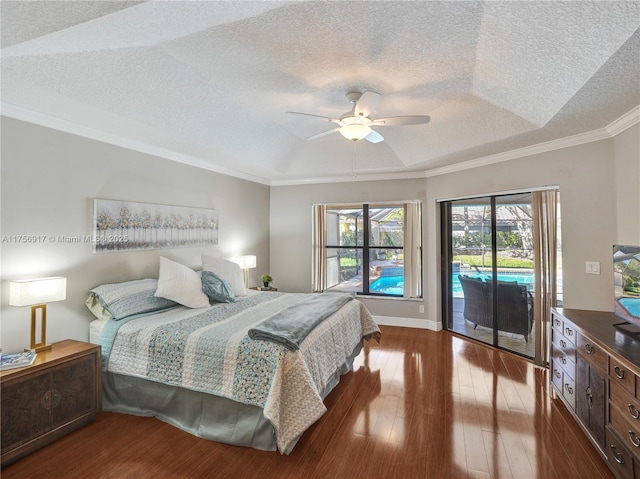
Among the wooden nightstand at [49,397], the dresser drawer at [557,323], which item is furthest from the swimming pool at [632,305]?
the wooden nightstand at [49,397]

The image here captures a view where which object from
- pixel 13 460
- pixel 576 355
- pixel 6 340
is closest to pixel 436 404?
pixel 576 355

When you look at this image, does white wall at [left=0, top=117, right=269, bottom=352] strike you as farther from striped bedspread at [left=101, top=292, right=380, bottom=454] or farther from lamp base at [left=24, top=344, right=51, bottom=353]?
striped bedspread at [left=101, top=292, right=380, bottom=454]

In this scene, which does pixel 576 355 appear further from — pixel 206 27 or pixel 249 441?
pixel 206 27

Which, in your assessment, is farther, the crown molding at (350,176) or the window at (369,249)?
the window at (369,249)

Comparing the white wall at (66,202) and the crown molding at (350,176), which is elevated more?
the crown molding at (350,176)

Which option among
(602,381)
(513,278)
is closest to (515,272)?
(513,278)

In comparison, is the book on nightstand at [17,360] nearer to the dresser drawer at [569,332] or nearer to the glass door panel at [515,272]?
the dresser drawer at [569,332]

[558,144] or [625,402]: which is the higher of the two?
[558,144]

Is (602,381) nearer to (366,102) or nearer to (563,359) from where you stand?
(563,359)

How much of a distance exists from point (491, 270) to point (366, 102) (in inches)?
117

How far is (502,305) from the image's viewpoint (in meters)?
4.16

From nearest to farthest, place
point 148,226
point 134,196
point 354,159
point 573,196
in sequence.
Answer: point 573,196 → point 134,196 → point 148,226 → point 354,159

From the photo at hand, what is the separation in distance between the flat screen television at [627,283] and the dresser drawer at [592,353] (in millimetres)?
325

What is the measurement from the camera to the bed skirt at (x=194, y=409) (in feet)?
7.43
